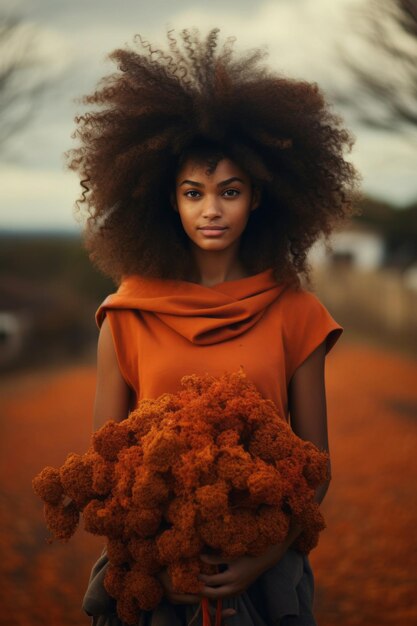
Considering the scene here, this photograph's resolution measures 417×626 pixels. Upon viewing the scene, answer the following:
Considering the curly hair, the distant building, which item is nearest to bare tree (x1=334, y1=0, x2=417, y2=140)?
the distant building

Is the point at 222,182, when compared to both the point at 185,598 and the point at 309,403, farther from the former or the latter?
the point at 185,598

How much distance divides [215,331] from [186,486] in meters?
0.54

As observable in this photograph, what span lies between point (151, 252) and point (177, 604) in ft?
3.28

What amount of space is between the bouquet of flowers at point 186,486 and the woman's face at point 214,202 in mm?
433

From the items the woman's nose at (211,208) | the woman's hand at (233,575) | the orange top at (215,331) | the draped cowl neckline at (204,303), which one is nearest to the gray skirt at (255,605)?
the woman's hand at (233,575)

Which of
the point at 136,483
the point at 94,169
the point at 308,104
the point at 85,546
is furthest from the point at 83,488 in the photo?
the point at 85,546

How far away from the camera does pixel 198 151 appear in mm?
2314

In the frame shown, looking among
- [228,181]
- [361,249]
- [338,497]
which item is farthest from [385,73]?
[228,181]

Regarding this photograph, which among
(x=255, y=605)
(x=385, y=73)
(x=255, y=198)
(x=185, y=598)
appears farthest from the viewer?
(x=385, y=73)

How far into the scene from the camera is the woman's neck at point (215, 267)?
2424 millimetres

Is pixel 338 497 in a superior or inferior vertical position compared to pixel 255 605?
inferior

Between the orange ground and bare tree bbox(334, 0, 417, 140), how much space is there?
269cm

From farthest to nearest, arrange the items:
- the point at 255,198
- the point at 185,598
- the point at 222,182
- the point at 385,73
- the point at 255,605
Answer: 1. the point at 385,73
2. the point at 255,198
3. the point at 222,182
4. the point at 255,605
5. the point at 185,598

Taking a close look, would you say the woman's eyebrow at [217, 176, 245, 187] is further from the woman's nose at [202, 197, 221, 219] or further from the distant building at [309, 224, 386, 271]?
the distant building at [309, 224, 386, 271]
